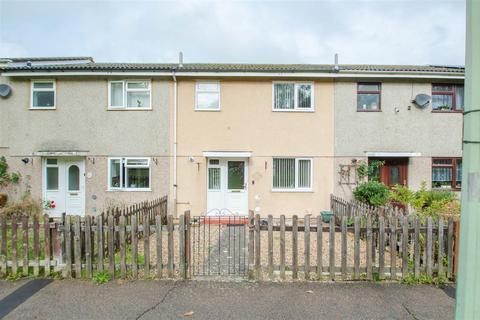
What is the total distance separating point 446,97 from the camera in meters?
10.7

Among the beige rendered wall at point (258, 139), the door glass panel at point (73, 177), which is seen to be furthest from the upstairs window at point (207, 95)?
the door glass panel at point (73, 177)

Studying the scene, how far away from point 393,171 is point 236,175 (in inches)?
246

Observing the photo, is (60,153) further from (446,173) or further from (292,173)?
(446,173)

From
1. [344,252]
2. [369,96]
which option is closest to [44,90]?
[344,252]

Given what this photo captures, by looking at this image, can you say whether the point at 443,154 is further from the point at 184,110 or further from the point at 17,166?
the point at 17,166

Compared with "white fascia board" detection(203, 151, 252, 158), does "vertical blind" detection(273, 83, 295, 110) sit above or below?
above

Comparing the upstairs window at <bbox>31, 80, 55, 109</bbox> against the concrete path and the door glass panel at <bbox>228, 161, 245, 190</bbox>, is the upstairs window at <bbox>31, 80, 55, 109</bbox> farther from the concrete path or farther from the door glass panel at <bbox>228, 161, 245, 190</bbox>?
the concrete path

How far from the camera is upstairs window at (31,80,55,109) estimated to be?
1066cm

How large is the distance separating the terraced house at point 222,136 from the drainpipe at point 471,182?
868 centimetres

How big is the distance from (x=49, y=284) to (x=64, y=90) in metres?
8.64

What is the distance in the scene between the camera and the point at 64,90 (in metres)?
10.6

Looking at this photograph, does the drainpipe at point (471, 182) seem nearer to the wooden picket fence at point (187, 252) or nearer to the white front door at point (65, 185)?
the wooden picket fence at point (187, 252)

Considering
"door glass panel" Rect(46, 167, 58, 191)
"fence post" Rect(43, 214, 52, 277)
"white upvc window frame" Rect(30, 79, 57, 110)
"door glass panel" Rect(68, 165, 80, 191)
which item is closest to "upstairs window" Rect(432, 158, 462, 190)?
"fence post" Rect(43, 214, 52, 277)

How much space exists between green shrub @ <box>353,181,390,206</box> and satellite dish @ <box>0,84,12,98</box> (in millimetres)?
13860
